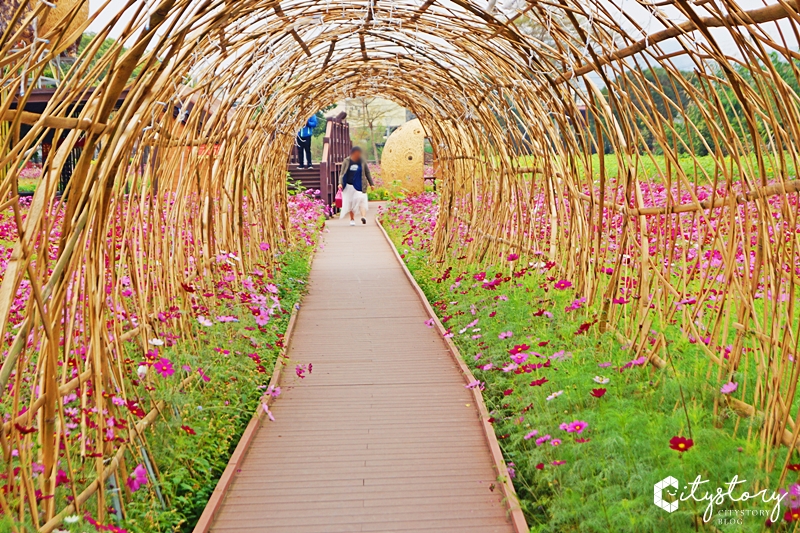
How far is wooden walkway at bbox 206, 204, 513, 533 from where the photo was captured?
3695mm

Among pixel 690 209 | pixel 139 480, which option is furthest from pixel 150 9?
pixel 690 209

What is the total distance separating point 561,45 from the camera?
17.4 ft

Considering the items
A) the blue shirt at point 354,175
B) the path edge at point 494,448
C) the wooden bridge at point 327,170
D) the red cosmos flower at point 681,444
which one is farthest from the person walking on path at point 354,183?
the red cosmos flower at point 681,444

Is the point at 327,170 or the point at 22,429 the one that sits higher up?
→ the point at 327,170

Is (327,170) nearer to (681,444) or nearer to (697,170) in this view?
(697,170)

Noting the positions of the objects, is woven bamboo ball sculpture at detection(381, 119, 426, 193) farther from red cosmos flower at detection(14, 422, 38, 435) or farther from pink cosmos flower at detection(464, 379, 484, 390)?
red cosmos flower at detection(14, 422, 38, 435)

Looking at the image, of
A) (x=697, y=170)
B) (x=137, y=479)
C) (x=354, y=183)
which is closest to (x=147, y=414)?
(x=137, y=479)

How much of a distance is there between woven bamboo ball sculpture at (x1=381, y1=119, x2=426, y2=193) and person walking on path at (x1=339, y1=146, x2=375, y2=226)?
559 centimetres

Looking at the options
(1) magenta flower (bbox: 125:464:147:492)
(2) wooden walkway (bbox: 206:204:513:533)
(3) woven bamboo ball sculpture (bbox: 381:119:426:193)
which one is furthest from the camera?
(3) woven bamboo ball sculpture (bbox: 381:119:426:193)

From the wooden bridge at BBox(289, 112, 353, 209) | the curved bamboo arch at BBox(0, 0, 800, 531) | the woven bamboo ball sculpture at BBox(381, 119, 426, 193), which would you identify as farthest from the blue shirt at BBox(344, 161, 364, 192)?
the woven bamboo ball sculpture at BBox(381, 119, 426, 193)

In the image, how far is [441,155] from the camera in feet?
39.0

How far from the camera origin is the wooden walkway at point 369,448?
3695mm

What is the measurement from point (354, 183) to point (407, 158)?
23.4 ft

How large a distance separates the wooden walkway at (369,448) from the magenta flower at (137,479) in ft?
1.34
